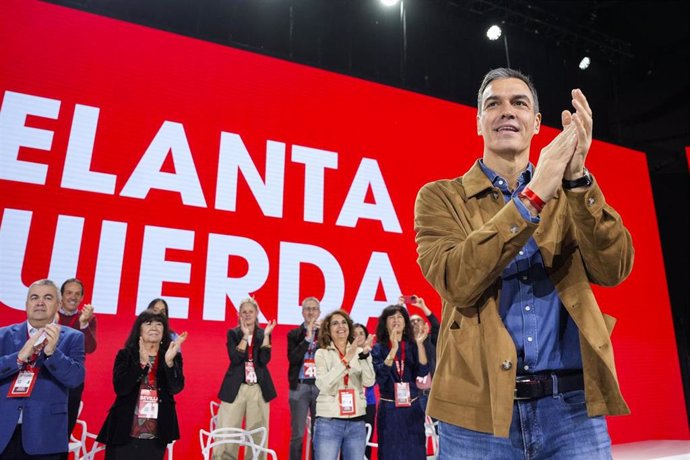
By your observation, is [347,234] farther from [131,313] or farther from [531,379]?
[531,379]

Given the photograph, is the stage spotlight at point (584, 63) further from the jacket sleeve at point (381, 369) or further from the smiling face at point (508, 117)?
the smiling face at point (508, 117)

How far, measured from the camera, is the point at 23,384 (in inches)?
108

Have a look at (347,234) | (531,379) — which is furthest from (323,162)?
Result: (531,379)

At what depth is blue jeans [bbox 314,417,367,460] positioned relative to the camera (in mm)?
3379

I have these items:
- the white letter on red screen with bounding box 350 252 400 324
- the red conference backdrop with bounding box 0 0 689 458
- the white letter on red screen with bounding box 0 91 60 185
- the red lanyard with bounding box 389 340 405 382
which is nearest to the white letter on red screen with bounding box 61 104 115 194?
the red conference backdrop with bounding box 0 0 689 458

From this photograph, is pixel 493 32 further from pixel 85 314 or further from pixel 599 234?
pixel 599 234

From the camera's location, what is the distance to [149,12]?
529cm

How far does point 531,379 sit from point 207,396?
4123mm

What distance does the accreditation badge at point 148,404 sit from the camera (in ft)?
10.0

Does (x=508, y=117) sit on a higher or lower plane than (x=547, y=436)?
higher

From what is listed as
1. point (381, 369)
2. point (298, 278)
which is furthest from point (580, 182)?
point (298, 278)

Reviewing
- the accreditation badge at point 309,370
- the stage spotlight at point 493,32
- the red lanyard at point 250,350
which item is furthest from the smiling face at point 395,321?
the stage spotlight at point 493,32

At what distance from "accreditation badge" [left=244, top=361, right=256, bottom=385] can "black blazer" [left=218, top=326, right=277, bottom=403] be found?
0.09 ft

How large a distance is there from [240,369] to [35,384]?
175 cm
